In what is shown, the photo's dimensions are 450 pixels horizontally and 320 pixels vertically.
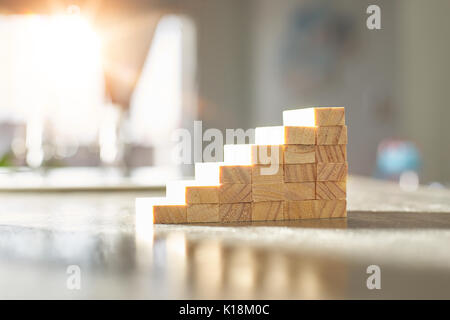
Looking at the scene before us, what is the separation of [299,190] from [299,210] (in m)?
0.05

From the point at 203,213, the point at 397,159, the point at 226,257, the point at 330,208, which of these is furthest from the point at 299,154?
the point at 397,159

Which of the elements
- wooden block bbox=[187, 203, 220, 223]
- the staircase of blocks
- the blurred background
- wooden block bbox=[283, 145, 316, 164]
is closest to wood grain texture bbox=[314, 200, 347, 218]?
the staircase of blocks

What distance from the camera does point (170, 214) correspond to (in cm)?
116

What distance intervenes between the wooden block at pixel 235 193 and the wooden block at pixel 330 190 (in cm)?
17

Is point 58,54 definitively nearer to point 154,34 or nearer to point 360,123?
point 154,34

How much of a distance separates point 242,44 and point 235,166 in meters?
5.02

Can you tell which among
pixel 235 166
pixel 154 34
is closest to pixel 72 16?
pixel 154 34

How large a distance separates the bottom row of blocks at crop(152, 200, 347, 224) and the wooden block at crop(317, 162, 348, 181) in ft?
0.18

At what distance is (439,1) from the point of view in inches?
188

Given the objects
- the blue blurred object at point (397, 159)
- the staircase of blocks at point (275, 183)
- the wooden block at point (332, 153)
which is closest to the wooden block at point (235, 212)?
the staircase of blocks at point (275, 183)

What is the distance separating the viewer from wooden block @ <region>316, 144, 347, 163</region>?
124 cm

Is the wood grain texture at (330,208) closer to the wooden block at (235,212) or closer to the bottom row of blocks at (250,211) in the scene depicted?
the bottom row of blocks at (250,211)

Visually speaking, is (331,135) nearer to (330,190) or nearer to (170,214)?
(330,190)

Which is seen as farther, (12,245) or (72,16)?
(72,16)
